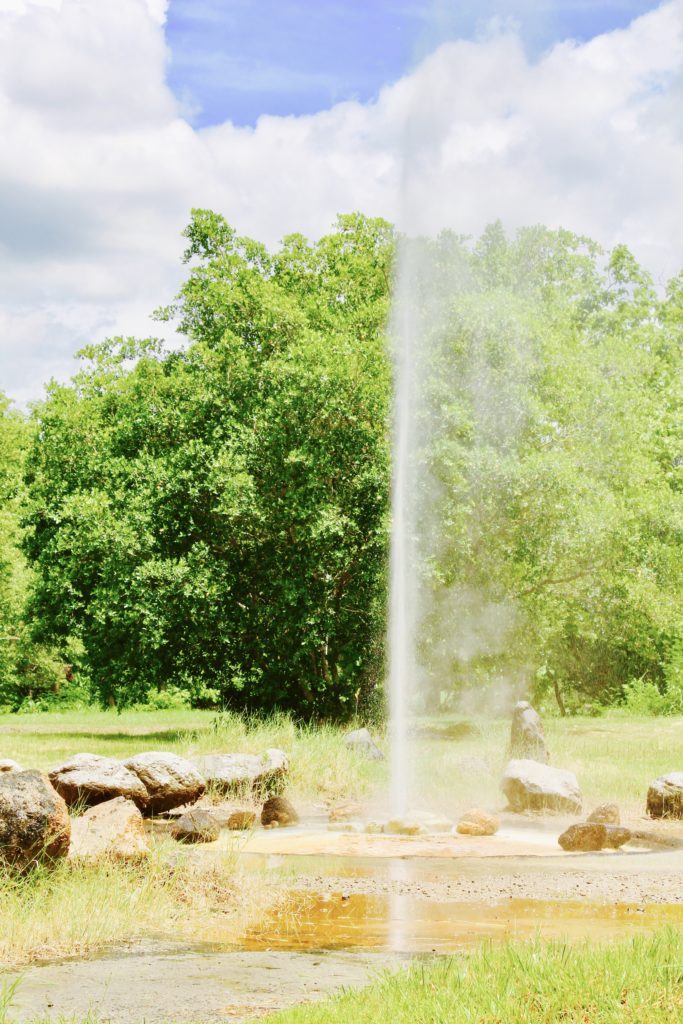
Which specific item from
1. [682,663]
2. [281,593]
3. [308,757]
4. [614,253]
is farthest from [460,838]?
[614,253]

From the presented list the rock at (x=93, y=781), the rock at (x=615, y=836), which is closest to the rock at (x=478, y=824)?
the rock at (x=615, y=836)

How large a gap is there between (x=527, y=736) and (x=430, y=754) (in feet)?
7.66

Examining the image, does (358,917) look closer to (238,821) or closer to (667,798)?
(238,821)

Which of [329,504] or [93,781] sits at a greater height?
[329,504]

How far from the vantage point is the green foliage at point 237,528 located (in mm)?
24672

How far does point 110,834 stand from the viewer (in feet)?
35.7

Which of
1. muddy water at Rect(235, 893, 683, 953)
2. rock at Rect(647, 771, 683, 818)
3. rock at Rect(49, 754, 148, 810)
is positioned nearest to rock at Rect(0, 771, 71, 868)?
muddy water at Rect(235, 893, 683, 953)

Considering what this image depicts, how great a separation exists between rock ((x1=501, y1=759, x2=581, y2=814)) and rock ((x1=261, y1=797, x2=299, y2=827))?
3.16 m

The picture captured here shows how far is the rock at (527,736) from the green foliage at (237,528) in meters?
6.37

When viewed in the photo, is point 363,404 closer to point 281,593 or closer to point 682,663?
point 281,593

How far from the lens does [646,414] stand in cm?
3372

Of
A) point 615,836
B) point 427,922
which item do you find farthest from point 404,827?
point 427,922

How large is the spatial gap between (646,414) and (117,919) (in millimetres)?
27660

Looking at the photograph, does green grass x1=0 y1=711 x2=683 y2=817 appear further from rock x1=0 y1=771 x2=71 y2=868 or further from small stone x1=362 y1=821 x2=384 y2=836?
rock x1=0 y1=771 x2=71 y2=868
